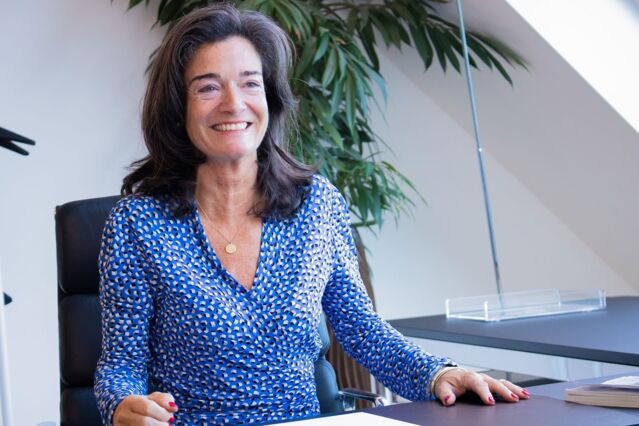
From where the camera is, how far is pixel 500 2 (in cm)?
296

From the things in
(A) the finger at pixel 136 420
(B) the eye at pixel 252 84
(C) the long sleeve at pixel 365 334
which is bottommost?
(A) the finger at pixel 136 420

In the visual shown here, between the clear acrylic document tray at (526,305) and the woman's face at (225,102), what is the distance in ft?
2.86

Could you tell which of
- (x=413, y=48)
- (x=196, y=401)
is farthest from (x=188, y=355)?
(x=413, y=48)

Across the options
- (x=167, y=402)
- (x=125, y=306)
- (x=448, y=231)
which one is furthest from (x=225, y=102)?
(x=448, y=231)

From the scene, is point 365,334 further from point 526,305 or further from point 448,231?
point 448,231

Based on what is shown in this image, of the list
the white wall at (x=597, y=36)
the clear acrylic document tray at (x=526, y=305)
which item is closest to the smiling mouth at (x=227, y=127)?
Answer: the clear acrylic document tray at (x=526, y=305)

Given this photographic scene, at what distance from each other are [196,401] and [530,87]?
1.94 meters

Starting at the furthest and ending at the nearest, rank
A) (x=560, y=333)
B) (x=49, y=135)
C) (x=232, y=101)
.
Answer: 1. (x=49, y=135)
2. (x=560, y=333)
3. (x=232, y=101)

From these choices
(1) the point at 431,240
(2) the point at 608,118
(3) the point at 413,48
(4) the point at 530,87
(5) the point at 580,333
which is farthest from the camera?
(1) the point at 431,240

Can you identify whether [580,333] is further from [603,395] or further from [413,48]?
[413,48]

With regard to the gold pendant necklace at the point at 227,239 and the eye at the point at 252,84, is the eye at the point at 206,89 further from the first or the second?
the gold pendant necklace at the point at 227,239

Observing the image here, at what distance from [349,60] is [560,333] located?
1412 millimetres

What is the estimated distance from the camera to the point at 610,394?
126 cm

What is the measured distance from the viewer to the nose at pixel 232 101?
1699mm
